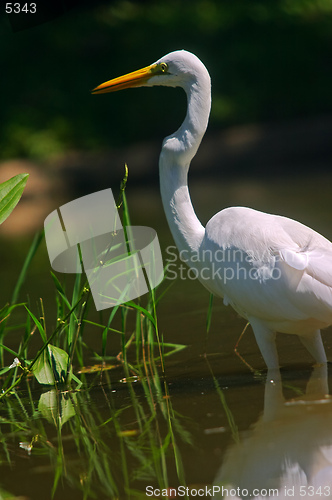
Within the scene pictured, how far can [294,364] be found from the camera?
369 centimetres

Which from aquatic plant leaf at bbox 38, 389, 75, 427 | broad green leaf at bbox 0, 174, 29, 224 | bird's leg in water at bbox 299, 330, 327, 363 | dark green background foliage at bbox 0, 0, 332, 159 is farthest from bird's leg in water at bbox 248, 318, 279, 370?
dark green background foliage at bbox 0, 0, 332, 159

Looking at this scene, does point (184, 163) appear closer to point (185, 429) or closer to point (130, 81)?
point (130, 81)

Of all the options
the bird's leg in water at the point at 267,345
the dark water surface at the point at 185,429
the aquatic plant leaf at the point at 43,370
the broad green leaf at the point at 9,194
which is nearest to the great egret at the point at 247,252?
the bird's leg in water at the point at 267,345

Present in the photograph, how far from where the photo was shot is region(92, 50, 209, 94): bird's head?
3.76m

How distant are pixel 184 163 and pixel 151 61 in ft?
44.9

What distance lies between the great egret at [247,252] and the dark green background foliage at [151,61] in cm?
1252

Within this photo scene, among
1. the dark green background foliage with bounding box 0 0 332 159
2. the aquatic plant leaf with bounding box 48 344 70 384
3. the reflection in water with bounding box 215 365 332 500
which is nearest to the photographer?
the reflection in water with bounding box 215 365 332 500

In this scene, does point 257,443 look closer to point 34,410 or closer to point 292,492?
point 292,492

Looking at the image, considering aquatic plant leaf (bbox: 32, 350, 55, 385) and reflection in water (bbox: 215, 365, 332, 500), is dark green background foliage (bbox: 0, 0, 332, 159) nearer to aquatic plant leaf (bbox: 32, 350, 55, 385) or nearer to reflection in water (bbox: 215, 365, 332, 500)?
aquatic plant leaf (bbox: 32, 350, 55, 385)

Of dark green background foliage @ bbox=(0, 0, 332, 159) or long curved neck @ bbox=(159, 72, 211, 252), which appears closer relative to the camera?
long curved neck @ bbox=(159, 72, 211, 252)

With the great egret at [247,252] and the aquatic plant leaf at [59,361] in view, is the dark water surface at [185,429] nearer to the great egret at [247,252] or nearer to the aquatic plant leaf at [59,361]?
the aquatic plant leaf at [59,361]

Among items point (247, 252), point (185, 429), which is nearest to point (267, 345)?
point (247, 252)

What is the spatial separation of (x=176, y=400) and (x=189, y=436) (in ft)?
1.69

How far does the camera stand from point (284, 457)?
2510 mm
